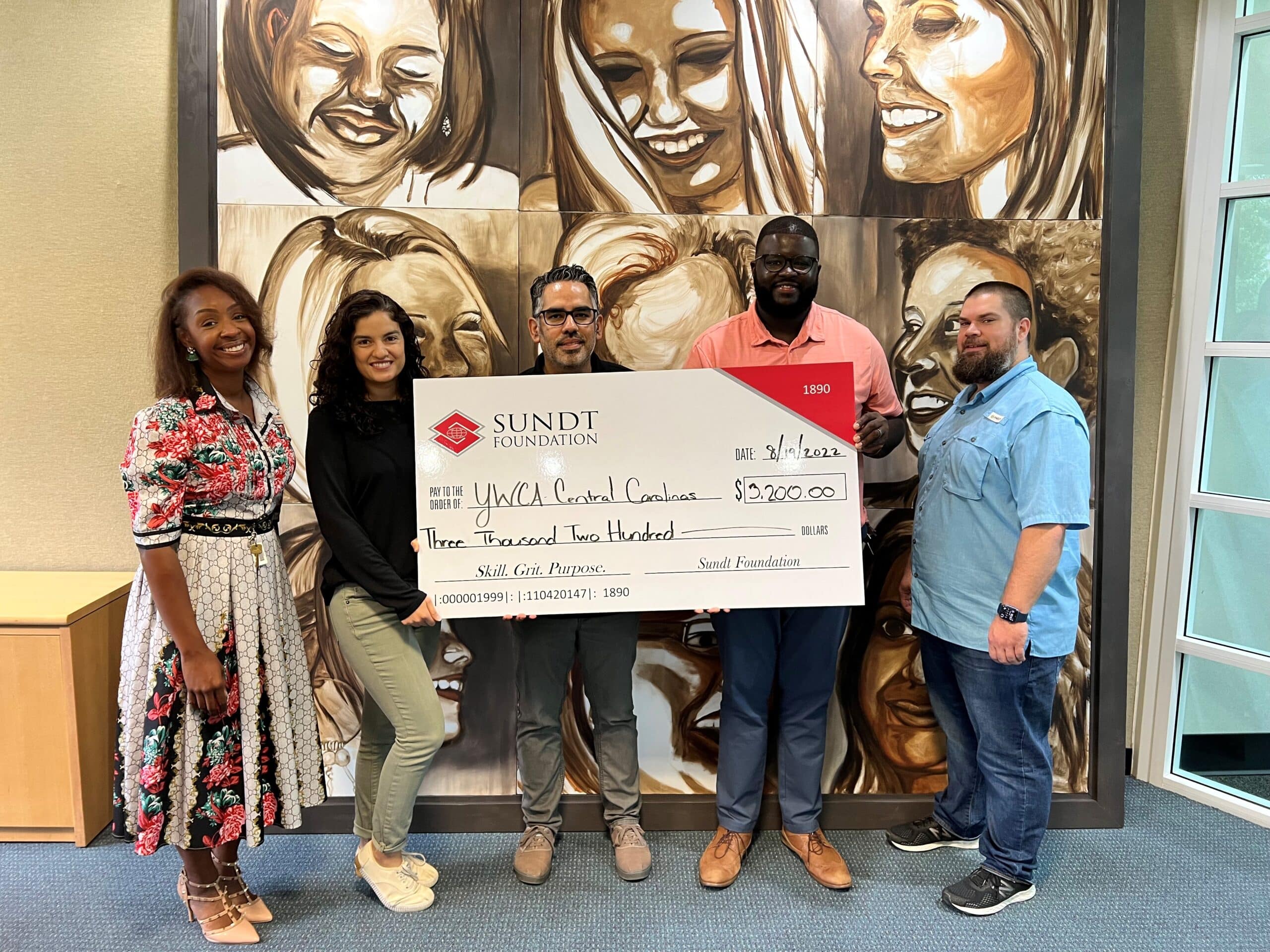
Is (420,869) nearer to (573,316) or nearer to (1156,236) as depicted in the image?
(573,316)

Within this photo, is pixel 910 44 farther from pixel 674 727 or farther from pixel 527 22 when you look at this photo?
pixel 674 727

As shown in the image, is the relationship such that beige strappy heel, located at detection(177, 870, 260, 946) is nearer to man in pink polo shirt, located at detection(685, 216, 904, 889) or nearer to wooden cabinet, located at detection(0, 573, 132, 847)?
wooden cabinet, located at detection(0, 573, 132, 847)

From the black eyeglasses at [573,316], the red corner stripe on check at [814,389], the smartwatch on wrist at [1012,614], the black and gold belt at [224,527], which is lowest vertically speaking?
the smartwatch on wrist at [1012,614]

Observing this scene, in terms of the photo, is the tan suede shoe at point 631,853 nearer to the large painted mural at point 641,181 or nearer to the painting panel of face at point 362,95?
the large painted mural at point 641,181

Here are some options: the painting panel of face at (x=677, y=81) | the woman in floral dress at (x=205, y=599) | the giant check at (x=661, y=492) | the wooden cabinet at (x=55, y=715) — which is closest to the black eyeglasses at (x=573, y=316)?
the giant check at (x=661, y=492)

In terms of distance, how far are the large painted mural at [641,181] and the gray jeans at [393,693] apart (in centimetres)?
37

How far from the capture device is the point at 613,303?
7.83 ft

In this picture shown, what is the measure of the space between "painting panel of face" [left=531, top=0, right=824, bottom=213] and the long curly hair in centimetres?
64

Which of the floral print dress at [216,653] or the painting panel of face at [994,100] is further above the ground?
the painting panel of face at [994,100]

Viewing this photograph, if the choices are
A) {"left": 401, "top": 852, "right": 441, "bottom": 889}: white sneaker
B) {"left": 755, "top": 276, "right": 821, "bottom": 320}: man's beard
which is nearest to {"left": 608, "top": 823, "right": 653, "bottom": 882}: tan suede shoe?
{"left": 401, "top": 852, "right": 441, "bottom": 889}: white sneaker

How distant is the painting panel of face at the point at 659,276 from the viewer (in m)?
2.37

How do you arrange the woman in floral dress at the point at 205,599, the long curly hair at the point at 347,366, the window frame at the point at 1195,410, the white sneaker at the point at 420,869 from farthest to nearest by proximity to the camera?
the window frame at the point at 1195,410 < the white sneaker at the point at 420,869 < the long curly hair at the point at 347,366 < the woman in floral dress at the point at 205,599

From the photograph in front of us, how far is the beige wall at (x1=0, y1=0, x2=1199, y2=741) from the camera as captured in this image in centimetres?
252

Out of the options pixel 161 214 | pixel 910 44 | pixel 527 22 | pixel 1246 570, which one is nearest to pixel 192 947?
pixel 161 214
